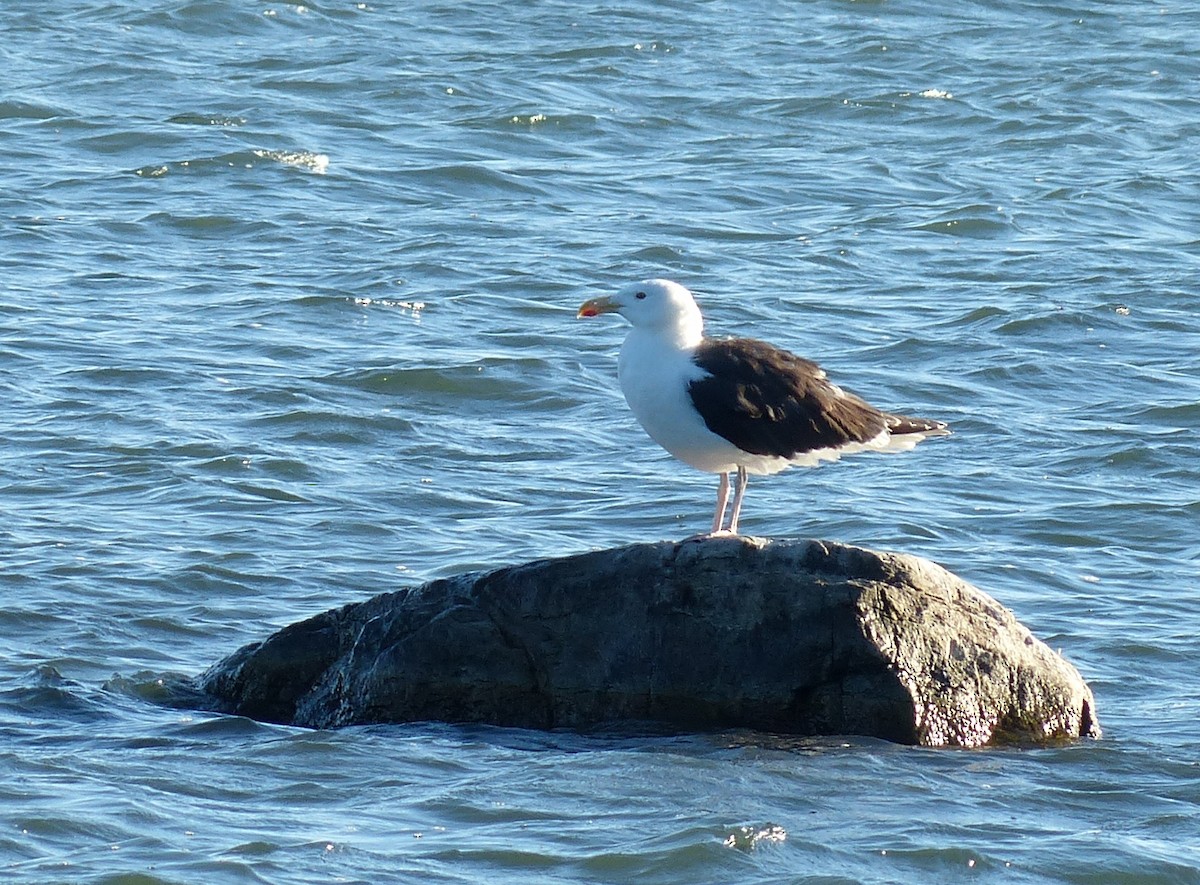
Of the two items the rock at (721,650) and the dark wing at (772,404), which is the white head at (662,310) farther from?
the rock at (721,650)

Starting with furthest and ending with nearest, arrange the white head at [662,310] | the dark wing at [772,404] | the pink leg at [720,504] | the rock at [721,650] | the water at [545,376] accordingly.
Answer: the pink leg at [720,504] < the white head at [662,310] < the dark wing at [772,404] < the rock at [721,650] < the water at [545,376]

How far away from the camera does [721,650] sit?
7.83m

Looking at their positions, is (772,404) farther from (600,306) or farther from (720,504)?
(600,306)

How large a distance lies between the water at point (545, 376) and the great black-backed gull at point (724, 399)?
4.02 ft

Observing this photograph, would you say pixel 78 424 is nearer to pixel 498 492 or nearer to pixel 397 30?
pixel 498 492

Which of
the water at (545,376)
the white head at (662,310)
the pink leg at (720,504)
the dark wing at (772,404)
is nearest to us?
the water at (545,376)

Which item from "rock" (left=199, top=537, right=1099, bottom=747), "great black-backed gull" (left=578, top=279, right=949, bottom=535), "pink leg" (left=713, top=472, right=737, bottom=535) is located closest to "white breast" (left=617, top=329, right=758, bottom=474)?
"great black-backed gull" (left=578, top=279, right=949, bottom=535)

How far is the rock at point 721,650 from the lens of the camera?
7805mm

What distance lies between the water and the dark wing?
1.27m

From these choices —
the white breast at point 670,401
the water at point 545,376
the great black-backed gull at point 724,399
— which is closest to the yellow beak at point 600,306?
the great black-backed gull at point 724,399

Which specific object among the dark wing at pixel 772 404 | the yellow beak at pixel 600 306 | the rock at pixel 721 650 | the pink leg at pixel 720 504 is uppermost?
the yellow beak at pixel 600 306

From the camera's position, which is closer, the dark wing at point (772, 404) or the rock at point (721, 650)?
the rock at point (721, 650)

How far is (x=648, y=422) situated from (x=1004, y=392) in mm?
6613

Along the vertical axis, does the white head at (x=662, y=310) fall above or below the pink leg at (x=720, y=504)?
above
